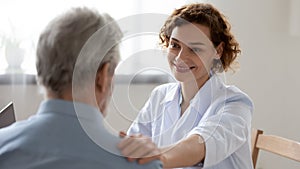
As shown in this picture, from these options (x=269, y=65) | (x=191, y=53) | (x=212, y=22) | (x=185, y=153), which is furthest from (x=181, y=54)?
(x=269, y=65)

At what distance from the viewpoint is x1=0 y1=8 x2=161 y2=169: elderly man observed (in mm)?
794

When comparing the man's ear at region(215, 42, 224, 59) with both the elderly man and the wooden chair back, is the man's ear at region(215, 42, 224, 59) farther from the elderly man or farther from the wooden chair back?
the elderly man

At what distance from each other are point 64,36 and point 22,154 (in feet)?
0.67

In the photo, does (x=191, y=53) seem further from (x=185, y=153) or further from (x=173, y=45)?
(x=185, y=153)

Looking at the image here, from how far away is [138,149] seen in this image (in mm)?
843

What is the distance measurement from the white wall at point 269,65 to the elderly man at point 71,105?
80.7 inches

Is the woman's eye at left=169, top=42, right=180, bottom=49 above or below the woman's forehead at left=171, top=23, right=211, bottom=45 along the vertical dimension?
below

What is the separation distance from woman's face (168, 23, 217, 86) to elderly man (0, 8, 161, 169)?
1.47 feet

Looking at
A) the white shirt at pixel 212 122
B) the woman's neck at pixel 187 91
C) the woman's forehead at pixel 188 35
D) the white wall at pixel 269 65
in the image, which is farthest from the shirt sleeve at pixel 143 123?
the white wall at pixel 269 65

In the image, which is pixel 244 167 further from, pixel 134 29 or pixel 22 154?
pixel 22 154

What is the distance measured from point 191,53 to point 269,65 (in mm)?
1664

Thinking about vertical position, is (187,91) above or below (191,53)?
below

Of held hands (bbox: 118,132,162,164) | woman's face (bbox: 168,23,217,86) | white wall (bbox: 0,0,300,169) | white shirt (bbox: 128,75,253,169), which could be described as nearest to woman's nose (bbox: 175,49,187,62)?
woman's face (bbox: 168,23,217,86)

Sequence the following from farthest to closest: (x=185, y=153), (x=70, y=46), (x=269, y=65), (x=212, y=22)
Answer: (x=269, y=65) → (x=212, y=22) → (x=185, y=153) → (x=70, y=46)
